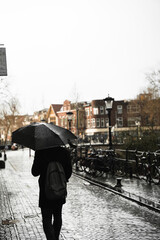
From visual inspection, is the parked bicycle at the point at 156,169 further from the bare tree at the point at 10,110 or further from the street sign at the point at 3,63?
the bare tree at the point at 10,110

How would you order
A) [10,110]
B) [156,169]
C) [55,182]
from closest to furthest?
[55,182], [156,169], [10,110]

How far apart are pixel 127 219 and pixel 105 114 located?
68.7m

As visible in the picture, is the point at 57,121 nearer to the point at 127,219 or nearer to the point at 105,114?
the point at 105,114

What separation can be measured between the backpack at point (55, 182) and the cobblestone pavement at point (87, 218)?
5.71 ft

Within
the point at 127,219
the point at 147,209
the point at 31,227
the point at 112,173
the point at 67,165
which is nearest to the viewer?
the point at 67,165

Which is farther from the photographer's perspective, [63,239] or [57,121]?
[57,121]

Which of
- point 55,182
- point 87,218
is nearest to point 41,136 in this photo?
point 55,182

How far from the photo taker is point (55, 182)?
4328mm

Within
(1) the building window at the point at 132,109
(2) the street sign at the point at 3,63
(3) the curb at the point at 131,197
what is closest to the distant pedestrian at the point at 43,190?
(2) the street sign at the point at 3,63

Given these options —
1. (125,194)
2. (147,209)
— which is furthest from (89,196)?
(147,209)

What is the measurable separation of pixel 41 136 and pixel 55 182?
69 centimetres

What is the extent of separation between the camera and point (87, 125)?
78000 mm

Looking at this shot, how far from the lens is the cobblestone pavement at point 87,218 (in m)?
5.91

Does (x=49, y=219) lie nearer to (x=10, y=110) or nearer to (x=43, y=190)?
(x=43, y=190)
